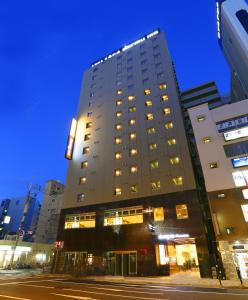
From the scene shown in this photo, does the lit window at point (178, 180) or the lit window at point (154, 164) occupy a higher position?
the lit window at point (154, 164)

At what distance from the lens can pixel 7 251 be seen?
37.4 m

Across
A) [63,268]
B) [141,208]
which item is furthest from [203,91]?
[63,268]

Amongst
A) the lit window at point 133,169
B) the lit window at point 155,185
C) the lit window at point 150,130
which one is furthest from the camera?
the lit window at point 150,130

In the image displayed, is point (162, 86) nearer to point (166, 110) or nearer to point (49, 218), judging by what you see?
point (166, 110)

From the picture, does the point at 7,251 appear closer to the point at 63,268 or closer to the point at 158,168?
the point at 63,268

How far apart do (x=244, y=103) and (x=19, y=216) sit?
97159 millimetres

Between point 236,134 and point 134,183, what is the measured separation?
15395 millimetres

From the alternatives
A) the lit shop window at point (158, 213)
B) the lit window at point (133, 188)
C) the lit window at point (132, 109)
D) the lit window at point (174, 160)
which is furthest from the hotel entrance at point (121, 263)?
the lit window at point (132, 109)

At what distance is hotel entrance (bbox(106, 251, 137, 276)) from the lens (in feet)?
87.2

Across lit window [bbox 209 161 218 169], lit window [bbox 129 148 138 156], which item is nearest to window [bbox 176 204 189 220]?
lit window [bbox 209 161 218 169]

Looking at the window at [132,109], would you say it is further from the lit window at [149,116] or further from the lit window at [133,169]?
the lit window at [133,169]

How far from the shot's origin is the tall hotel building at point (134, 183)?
26.8m

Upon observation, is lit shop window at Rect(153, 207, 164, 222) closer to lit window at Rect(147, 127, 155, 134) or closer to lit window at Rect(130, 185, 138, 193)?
lit window at Rect(130, 185, 138, 193)

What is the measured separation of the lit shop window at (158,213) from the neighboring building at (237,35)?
109 feet
